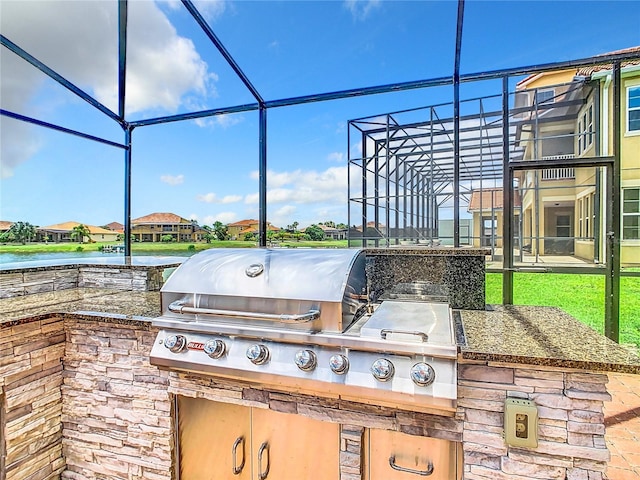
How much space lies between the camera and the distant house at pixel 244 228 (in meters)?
3.22

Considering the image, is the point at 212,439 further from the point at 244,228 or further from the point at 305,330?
the point at 244,228

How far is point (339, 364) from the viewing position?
4.55 feet

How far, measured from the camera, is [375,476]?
1.52 m

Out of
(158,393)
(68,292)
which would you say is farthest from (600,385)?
(68,292)

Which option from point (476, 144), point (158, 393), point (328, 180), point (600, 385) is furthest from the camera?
point (476, 144)

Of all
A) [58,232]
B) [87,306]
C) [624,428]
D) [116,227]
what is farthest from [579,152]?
[58,232]

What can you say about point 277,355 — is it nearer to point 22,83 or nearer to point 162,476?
point 162,476

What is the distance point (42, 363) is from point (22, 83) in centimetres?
242

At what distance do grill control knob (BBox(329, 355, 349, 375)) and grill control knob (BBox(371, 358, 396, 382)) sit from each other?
12 centimetres

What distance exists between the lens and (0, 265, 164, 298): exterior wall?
262 centimetres

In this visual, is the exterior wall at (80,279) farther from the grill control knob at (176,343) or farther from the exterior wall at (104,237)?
the grill control knob at (176,343)

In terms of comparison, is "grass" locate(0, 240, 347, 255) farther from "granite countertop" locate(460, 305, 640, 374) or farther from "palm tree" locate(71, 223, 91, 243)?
"granite countertop" locate(460, 305, 640, 374)

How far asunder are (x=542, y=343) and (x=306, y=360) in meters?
1.05

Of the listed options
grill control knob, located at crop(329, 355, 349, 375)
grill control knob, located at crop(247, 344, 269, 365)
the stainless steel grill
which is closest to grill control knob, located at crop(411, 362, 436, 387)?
the stainless steel grill
